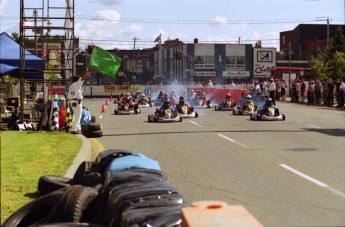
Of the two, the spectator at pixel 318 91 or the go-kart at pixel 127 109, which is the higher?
the spectator at pixel 318 91

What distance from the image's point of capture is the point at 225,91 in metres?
38.1

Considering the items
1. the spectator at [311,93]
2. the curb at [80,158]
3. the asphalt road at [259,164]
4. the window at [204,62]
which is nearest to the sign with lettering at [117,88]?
the spectator at [311,93]

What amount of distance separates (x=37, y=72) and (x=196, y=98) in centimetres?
1855

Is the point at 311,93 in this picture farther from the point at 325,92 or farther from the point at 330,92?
the point at 330,92

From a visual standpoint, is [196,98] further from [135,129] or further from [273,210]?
[273,210]

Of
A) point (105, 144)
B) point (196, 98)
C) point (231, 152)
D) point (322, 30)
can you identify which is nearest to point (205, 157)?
point (231, 152)

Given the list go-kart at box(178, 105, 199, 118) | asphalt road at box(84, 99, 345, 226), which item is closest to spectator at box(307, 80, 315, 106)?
go-kart at box(178, 105, 199, 118)

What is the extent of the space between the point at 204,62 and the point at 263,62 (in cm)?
1061

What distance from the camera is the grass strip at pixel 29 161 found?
6432 millimetres

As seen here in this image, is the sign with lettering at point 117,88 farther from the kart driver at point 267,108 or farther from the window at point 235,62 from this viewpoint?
the kart driver at point 267,108

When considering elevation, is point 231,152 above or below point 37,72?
below

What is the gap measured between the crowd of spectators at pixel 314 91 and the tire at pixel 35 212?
27.5 metres

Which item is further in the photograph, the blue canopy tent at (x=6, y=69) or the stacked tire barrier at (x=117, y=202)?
the blue canopy tent at (x=6, y=69)

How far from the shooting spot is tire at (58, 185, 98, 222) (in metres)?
4.70
